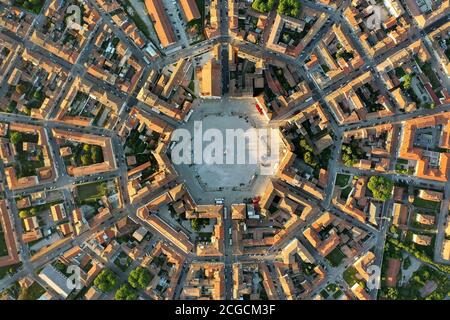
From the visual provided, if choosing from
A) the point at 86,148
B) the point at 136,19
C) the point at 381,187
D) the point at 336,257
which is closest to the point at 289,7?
the point at 136,19

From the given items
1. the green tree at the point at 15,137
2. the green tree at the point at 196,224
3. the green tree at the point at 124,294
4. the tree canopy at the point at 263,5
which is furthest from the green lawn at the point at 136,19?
the green tree at the point at 124,294

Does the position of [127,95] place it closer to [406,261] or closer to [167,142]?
[167,142]

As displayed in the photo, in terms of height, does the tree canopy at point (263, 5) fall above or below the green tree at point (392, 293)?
above

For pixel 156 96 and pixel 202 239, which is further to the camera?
pixel 202 239

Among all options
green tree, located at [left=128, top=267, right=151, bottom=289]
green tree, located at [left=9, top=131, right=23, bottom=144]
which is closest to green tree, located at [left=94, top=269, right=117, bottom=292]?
green tree, located at [left=128, top=267, right=151, bottom=289]

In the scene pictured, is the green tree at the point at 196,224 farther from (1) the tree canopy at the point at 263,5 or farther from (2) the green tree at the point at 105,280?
(1) the tree canopy at the point at 263,5

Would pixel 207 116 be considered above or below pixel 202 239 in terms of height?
above

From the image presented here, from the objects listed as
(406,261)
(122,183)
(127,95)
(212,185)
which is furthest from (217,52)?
(406,261)
